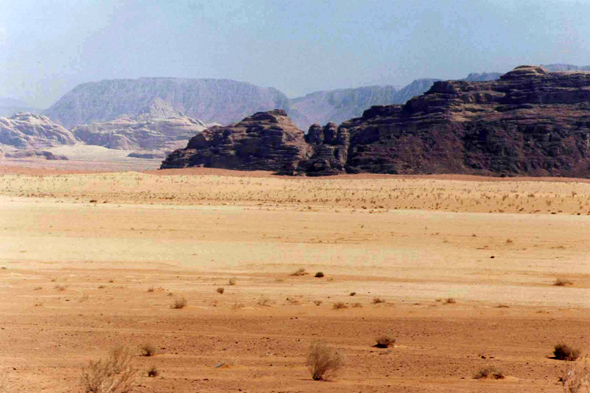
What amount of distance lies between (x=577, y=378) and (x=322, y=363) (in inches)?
114

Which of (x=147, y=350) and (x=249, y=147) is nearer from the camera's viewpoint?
(x=147, y=350)

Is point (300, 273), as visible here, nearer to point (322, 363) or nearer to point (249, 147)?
point (322, 363)

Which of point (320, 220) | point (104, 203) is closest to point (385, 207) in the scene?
point (320, 220)

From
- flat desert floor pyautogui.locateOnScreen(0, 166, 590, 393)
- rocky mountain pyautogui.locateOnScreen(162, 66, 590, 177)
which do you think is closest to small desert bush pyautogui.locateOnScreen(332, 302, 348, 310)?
flat desert floor pyautogui.locateOnScreen(0, 166, 590, 393)

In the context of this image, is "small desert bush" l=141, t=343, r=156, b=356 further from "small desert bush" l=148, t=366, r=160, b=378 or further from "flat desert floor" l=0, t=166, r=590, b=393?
"small desert bush" l=148, t=366, r=160, b=378

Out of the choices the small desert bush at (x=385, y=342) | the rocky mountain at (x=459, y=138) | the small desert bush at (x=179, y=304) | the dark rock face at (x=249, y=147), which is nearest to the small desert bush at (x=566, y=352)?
the small desert bush at (x=385, y=342)

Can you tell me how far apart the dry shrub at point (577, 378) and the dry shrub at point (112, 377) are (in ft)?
15.8

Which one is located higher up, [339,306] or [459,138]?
[459,138]

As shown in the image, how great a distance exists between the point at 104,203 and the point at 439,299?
29.2 metres

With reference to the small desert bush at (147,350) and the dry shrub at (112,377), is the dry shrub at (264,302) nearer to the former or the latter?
the small desert bush at (147,350)

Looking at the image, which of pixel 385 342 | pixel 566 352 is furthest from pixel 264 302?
pixel 566 352

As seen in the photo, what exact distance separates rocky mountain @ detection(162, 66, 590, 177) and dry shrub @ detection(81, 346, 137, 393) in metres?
85.8

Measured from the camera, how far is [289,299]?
551 inches

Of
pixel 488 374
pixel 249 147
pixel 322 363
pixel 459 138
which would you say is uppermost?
pixel 459 138
